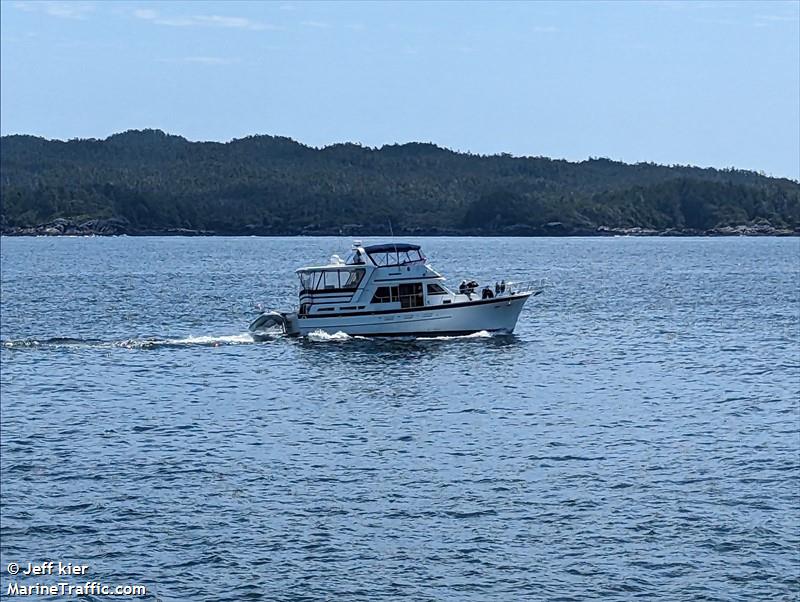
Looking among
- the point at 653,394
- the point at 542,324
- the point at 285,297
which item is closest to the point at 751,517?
the point at 653,394

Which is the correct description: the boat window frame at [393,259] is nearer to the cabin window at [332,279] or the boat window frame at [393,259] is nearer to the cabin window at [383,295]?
the cabin window at [383,295]

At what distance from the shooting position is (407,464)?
40438mm

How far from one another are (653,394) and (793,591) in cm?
2698

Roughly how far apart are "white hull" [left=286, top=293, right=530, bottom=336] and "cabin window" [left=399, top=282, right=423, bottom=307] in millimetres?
508

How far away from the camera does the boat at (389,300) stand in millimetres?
70250

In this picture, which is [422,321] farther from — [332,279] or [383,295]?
[332,279]

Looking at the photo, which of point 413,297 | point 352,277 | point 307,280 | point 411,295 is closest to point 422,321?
point 413,297

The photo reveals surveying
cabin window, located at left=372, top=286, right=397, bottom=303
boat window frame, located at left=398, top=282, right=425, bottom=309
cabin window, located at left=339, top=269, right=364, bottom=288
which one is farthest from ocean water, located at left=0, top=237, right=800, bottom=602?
cabin window, located at left=339, top=269, right=364, bottom=288

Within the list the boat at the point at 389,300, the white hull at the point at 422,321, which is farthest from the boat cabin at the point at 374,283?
the white hull at the point at 422,321

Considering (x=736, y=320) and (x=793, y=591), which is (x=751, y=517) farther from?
(x=736, y=320)

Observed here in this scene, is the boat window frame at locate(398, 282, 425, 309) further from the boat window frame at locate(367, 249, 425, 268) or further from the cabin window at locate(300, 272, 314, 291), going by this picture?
the cabin window at locate(300, 272, 314, 291)

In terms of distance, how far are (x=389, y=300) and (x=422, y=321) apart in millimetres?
2283

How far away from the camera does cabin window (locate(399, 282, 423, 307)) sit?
2788 inches

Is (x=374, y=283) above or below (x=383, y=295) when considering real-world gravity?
above
